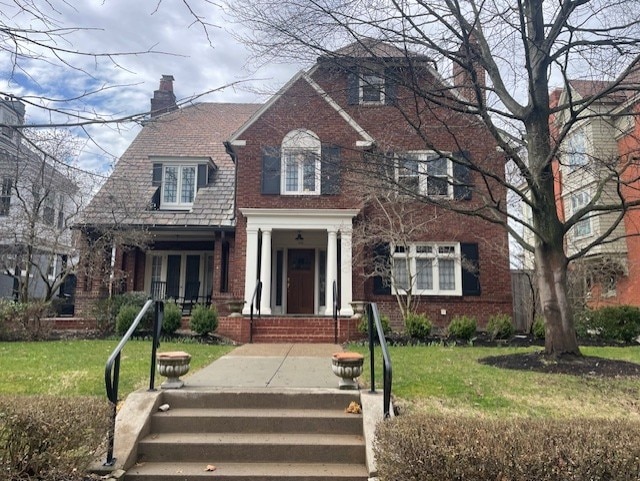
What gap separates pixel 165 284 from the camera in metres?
17.2

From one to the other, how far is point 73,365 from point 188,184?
10.7 metres

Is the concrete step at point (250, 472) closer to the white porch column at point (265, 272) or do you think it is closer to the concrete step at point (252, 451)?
the concrete step at point (252, 451)

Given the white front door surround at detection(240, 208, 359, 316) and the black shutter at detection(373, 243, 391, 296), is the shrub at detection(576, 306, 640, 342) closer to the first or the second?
the black shutter at detection(373, 243, 391, 296)

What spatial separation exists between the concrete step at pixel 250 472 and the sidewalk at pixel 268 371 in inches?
50.1

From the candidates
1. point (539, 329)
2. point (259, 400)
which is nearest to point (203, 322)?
point (259, 400)

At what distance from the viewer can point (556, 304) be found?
8.28 meters

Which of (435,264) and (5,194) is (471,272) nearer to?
(435,264)

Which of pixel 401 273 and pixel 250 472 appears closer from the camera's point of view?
pixel 250 472

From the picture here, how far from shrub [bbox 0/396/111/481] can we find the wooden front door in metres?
12.5

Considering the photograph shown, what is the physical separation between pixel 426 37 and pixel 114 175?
1303 centimetres

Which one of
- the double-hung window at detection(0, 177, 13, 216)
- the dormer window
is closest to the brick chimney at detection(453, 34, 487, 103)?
the dormer window

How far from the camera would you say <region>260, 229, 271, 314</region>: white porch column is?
14258 mm

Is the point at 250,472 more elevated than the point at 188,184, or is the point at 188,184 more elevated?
the point at 188,184

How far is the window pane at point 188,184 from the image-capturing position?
17328 millimetres
